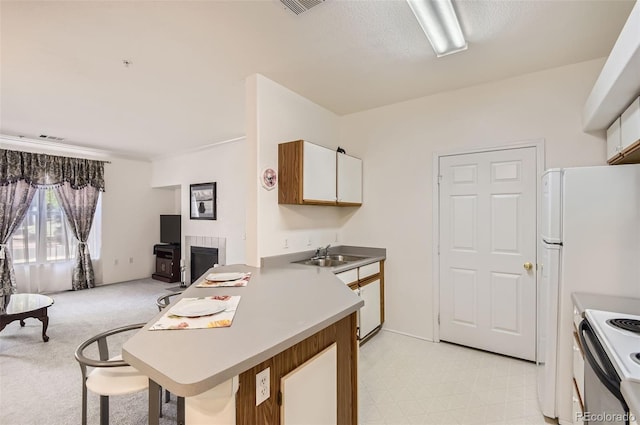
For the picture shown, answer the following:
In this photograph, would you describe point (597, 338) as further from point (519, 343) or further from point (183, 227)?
point (183, 227)

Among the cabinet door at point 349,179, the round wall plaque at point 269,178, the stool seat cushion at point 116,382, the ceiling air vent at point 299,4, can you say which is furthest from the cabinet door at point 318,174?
the stool seat cushion at point 116,382

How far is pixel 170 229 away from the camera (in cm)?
659

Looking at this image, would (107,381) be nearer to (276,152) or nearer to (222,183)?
(276,152)

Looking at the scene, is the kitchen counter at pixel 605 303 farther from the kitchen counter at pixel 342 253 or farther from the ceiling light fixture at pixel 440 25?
the ceiling light fixture at pixel 440 25

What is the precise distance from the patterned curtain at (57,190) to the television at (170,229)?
1.32 meters

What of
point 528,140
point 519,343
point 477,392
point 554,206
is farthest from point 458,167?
point 477,392

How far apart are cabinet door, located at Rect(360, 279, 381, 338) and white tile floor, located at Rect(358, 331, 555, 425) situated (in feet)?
0.64

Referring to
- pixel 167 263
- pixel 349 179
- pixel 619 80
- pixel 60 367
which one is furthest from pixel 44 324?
pixel 619 80

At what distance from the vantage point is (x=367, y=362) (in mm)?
2764

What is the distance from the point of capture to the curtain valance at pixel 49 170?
15.8 ft

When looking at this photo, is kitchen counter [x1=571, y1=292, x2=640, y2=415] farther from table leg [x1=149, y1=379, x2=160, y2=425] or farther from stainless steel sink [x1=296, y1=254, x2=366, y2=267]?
table leg [x1=149, y1=379, x2=160, y2=425]

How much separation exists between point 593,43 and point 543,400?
8.58 feet

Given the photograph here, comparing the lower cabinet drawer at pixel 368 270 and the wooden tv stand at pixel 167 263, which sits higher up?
the lower cabinet drawer at pixel 368 270

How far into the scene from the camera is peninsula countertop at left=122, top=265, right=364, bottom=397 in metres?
0.90
